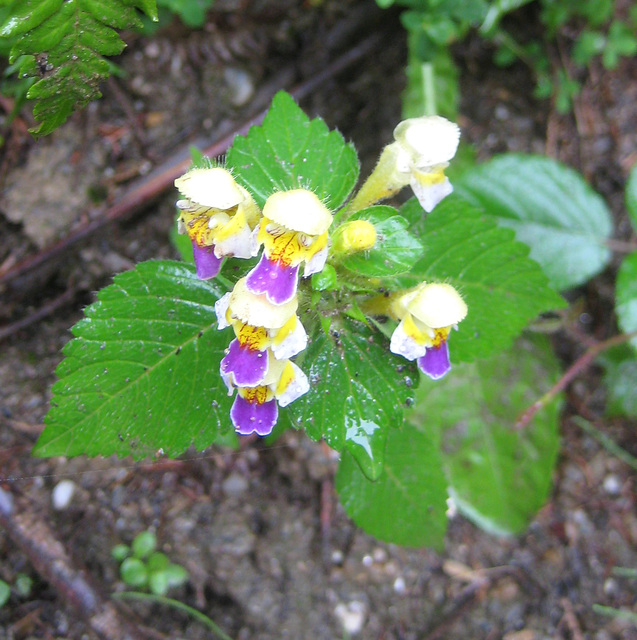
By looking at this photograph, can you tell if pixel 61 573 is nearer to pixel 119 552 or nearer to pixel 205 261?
pixel 119 552

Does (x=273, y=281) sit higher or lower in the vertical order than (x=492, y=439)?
higher

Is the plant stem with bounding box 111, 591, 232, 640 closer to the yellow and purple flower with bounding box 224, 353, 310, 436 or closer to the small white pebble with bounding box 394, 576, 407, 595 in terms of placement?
the small white pebble with bounding box 394, 576, 407, 595

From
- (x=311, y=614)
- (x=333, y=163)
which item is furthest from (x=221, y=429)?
(x=311, y=614)

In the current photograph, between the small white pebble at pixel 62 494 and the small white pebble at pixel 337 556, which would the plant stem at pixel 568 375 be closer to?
the small white pebble at pixel 337 556

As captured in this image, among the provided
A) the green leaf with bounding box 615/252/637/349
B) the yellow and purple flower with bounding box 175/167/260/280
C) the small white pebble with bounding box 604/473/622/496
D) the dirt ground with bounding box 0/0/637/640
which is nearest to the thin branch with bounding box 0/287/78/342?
the dirt ground with bounding box 0/0/637/640

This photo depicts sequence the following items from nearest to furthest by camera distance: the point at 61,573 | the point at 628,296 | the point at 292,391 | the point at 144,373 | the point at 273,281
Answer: the point at 273,281 → the point at 292,391 → the point at 144,373 → the point at 61,573 → the point at 628,296

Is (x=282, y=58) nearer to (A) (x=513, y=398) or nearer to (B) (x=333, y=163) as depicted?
(B) (x=333, y=163)

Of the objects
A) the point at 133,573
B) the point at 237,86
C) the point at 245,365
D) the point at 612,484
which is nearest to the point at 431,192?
the point at 245,365
